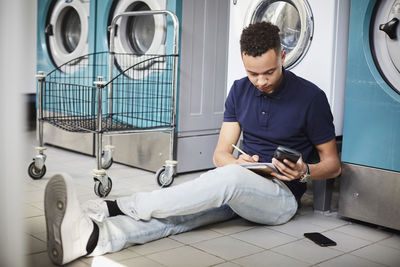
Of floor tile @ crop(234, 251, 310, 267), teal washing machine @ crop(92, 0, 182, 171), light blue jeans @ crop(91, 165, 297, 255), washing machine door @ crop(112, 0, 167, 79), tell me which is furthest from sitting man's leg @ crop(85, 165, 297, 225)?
washing machine door @ crop(112, 0, 167, 79)

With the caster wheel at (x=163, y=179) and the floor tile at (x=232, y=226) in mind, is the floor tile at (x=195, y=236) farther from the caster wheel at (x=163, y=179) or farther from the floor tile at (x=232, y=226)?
the caster wheel at (x=163, y=179)

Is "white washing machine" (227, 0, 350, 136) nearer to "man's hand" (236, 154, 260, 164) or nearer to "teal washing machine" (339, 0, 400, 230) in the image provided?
"teal washing machine" (339, 0, 400, 230)

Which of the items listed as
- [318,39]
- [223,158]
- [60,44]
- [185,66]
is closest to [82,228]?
[223,158]

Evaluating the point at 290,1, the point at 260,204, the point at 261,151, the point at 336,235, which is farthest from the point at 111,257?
the point at 290,1

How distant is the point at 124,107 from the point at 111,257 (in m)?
1.86

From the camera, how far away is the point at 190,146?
3400mm

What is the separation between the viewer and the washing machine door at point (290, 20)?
239cm

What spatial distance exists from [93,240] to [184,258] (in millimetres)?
342

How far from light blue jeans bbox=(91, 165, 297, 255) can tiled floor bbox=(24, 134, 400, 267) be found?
55 mm

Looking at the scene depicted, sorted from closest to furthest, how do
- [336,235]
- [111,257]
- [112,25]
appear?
1. [111,257]
2. [336,235]
3. [112,25]

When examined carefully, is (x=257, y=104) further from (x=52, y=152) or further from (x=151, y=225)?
(x=52, y=152)

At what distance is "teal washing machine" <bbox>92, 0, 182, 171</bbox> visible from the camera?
324cm

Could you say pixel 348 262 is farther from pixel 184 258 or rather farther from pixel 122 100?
pixel 122 100

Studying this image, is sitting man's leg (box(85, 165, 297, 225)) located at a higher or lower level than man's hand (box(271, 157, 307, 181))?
lower
